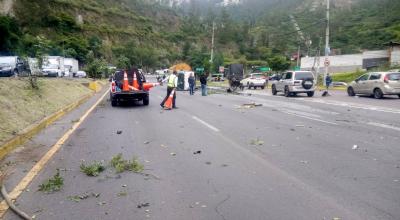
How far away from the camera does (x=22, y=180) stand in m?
6.81

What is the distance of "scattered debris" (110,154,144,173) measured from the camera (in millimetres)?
7508

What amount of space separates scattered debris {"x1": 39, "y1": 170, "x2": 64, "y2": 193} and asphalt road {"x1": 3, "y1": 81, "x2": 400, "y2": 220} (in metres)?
0.09

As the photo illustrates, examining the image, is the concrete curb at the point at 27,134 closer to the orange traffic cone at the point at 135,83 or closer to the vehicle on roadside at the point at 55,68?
the orange traffic cone at the point at 135,83

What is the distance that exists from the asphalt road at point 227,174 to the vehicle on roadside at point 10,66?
778 inches

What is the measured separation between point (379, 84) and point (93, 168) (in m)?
24.4

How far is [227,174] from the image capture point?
23.7ft

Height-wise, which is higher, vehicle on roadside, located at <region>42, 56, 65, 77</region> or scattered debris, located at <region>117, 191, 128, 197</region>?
vehicle on roadside, located at <region>42, 56, 65, 77</region>

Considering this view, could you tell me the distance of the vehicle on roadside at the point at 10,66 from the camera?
30478mm

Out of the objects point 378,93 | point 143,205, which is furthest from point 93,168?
point 378,93

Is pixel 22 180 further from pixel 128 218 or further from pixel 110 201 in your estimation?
pixel 128 218

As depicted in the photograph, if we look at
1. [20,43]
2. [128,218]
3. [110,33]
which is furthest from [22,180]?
[110,33]

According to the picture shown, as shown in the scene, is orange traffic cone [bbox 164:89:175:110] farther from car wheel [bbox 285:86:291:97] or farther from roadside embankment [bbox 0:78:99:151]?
car wheel [bbox 285:86:291:97]

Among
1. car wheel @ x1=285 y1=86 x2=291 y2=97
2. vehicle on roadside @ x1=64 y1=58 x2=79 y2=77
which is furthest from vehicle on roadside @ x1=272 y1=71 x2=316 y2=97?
vehicle on roadside @ x1=64 y1=58 x2=79 y2=77

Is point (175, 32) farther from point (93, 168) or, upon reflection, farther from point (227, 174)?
point (227, 174)
